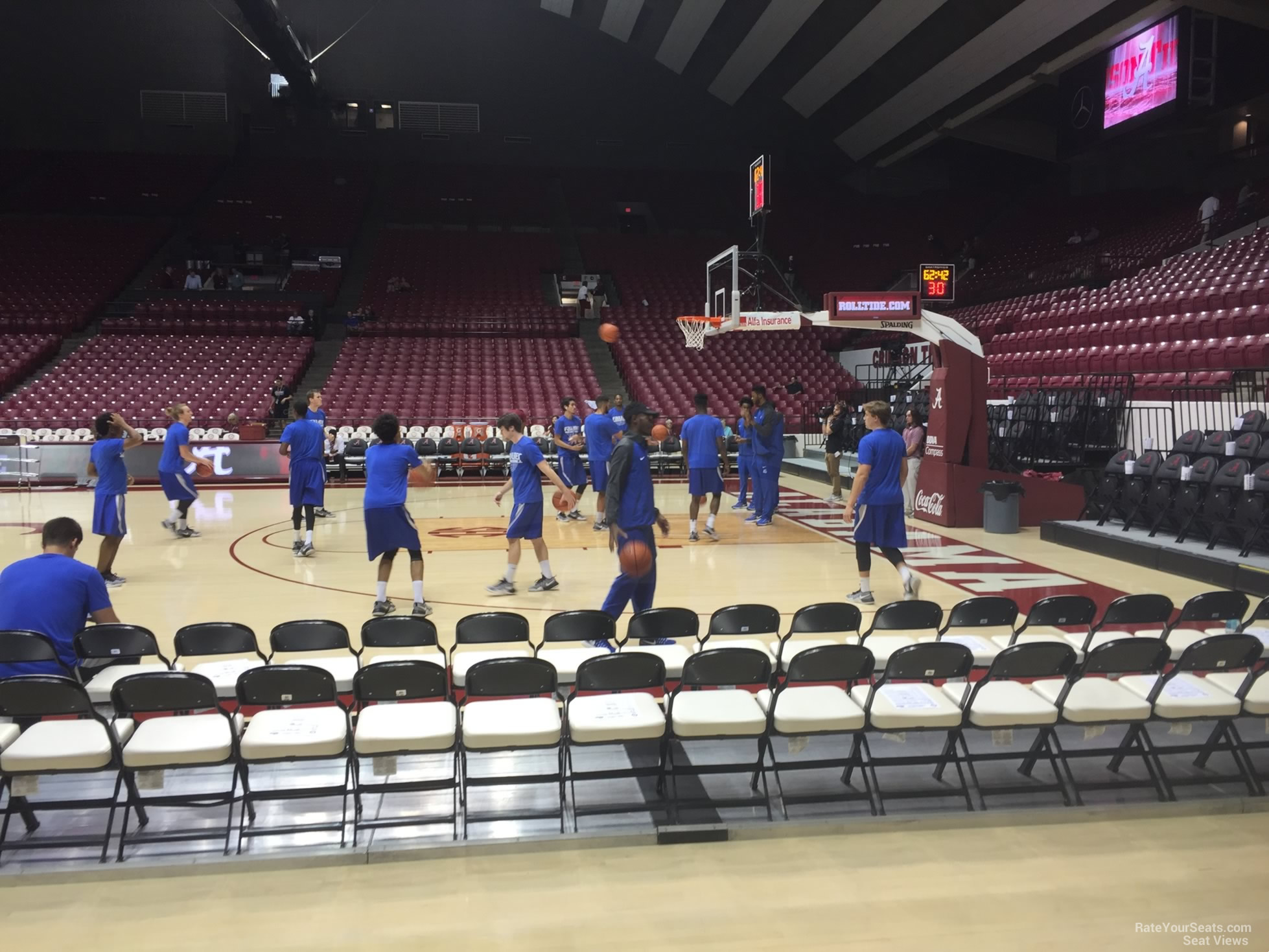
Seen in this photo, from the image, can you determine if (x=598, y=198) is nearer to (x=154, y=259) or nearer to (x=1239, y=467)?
(x=154, y=259)

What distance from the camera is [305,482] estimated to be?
9016mm

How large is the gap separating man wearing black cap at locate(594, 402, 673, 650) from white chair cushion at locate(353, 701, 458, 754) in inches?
76.1

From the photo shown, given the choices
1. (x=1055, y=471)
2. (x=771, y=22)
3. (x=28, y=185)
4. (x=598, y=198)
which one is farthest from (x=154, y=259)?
(x=1055, y=471)

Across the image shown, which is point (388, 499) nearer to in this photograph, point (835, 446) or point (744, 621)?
point (744, 621)

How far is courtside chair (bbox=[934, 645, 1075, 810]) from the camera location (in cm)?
356

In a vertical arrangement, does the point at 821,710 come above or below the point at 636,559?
below

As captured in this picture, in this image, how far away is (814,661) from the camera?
3.72m

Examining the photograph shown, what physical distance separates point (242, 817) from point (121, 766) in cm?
45

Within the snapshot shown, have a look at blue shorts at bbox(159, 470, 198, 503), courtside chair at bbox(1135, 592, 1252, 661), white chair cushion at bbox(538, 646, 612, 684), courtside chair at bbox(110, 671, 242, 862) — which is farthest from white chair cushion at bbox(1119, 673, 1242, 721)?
blue shorts at bbox(159, 470, 198, 503)

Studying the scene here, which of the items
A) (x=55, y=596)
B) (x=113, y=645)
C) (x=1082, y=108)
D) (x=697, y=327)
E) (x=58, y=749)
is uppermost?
(x=1082, y=108)

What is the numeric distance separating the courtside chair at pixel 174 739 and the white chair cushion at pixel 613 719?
1224 mm

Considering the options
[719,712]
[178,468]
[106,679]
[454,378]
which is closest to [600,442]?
[178,468]

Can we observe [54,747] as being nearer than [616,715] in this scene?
Yes

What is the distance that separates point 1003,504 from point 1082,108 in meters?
12.8
